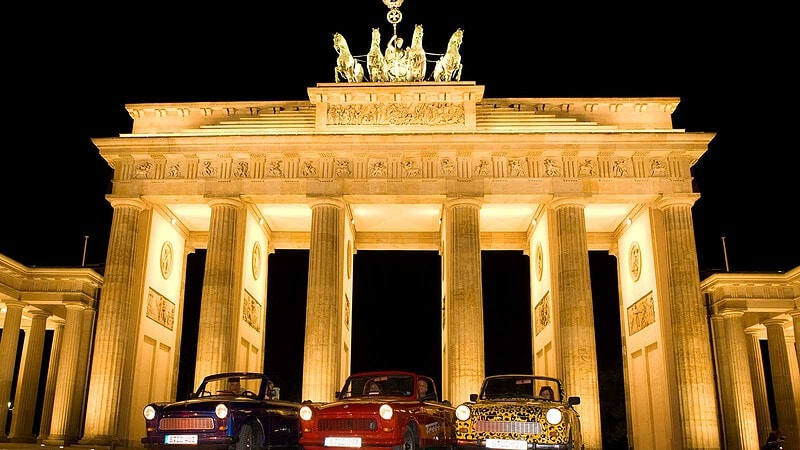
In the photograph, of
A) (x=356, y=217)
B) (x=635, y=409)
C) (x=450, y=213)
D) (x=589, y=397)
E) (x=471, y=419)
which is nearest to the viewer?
(x=471, y=419)

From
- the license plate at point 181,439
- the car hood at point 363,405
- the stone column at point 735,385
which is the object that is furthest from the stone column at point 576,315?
the license plate at point 181,439

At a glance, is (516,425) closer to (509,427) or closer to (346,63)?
(509,427)

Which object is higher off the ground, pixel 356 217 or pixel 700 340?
pixel 356 217

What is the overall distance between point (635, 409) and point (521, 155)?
11850mm

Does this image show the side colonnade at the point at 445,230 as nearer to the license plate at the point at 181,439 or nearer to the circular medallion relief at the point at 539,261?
the circular medallion relief at the point at 539,261

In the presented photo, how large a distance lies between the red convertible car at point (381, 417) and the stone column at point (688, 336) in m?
13.5

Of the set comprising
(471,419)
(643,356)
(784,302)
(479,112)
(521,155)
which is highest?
(479,112)

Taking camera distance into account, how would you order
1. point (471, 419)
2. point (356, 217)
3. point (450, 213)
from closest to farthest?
point (471, 419) < point (450, 213) < point (356, 217)

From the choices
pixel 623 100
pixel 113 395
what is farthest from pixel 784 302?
pixel 113 395

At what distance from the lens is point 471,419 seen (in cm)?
1260

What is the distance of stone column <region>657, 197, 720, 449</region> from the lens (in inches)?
949

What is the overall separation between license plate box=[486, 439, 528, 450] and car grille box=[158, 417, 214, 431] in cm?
518

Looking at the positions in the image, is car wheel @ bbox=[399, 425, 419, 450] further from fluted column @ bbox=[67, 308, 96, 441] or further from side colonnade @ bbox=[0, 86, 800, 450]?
fluted column @ bbox=[67, 308, 96, 441]

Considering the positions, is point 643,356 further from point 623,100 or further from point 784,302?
point 623,100
